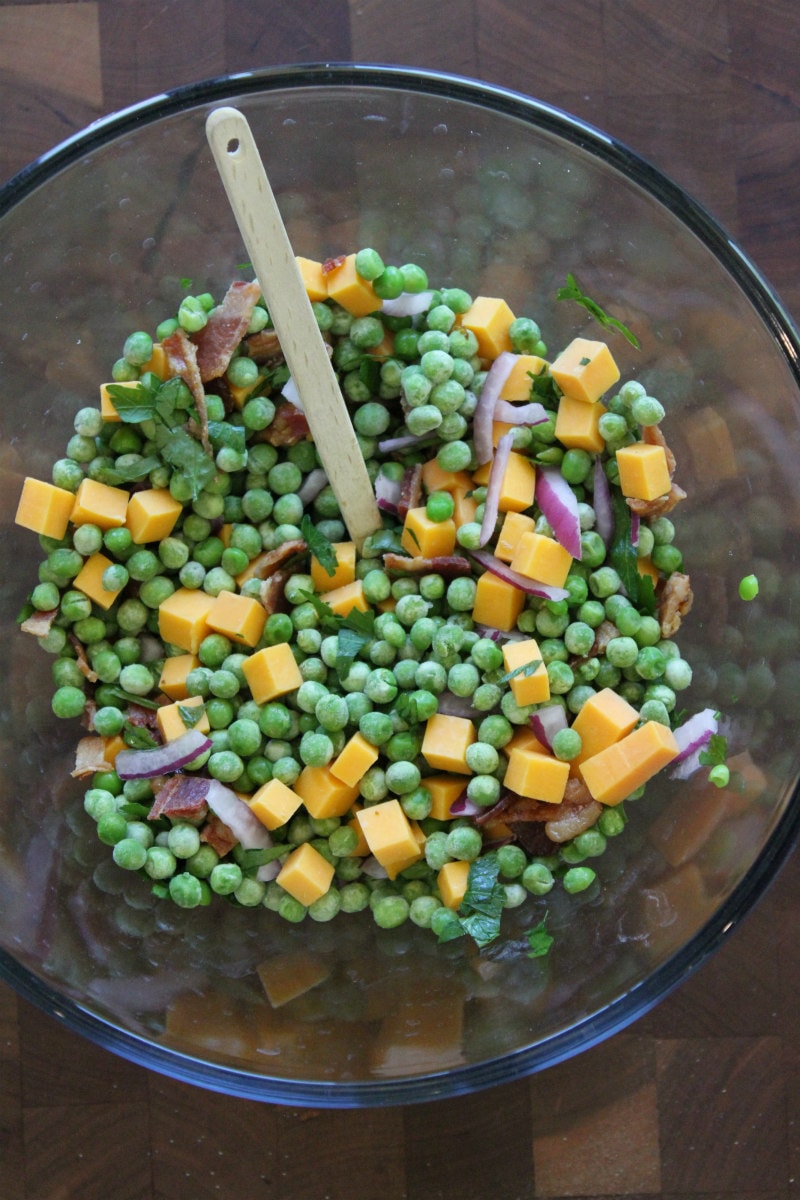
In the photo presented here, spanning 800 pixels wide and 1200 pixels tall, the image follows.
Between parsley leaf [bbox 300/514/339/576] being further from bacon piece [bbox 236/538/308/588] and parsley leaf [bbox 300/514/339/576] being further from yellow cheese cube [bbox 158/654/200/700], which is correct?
yellow cheese cube [bbox 158/654/200/700]

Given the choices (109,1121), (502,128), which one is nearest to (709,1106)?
(109,1121)

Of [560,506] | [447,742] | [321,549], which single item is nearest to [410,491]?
[321,549]

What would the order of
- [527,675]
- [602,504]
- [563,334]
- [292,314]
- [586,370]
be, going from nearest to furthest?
[292,314] → [527,675] → [586,370] → [602,504] → [563,334]

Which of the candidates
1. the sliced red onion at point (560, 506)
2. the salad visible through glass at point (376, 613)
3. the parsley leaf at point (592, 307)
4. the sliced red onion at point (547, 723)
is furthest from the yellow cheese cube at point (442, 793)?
the parsley leaf at point (592, 307)

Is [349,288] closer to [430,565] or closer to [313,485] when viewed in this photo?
[313,485]

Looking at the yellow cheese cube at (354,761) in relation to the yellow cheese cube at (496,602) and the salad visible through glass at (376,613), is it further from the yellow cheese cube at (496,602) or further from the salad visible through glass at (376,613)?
the yellow cheese cube at (496,602)

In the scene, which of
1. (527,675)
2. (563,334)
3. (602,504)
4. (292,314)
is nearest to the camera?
(292,314)

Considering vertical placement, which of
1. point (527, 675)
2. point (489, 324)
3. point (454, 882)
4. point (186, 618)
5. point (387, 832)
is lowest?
point (454, 882)

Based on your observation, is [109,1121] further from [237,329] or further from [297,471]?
[237,329]
